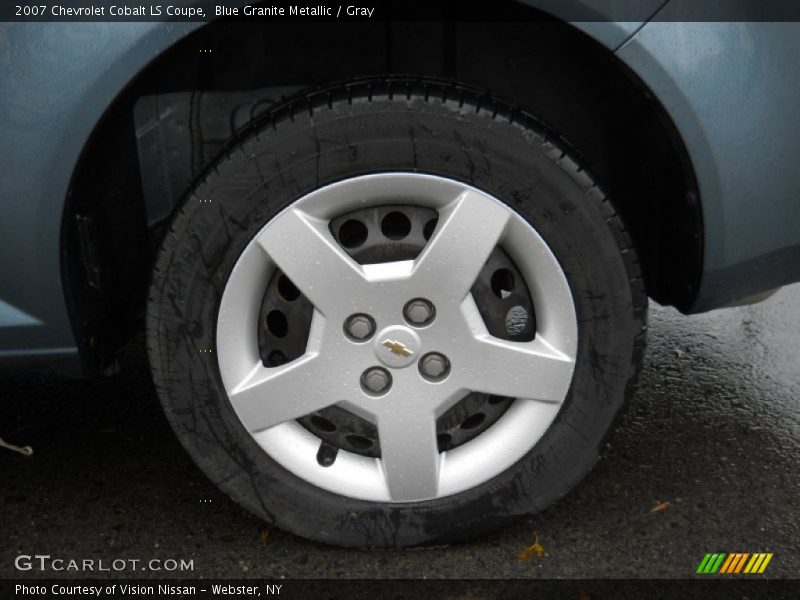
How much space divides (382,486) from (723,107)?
919 millimetres

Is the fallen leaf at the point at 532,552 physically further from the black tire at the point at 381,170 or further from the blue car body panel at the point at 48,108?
the blue car body panel at the point at 48,108

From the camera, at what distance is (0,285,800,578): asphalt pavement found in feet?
6.20

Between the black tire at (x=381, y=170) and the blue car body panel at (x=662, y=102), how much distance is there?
188 mm

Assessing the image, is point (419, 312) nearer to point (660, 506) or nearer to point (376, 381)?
point (376, 381)

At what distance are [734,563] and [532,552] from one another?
0.38 meters

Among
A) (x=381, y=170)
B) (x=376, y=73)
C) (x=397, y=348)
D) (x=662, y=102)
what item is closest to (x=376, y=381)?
(x=397, y=348)

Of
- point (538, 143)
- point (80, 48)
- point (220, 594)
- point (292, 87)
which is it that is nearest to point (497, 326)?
point (538, 143)

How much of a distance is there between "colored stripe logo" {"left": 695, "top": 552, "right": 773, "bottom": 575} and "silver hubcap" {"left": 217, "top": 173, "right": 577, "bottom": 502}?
416mm

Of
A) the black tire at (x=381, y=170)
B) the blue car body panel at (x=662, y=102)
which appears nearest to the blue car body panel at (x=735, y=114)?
the blue car body panel at (x=662, y=102)

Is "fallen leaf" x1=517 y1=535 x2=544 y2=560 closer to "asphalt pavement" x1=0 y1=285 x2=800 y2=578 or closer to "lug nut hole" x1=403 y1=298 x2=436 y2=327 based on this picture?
"asphalt pavement" x1=0 y1=285 x2=800 y2=578

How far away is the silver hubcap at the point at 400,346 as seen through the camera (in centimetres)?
171

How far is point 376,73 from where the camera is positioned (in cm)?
188

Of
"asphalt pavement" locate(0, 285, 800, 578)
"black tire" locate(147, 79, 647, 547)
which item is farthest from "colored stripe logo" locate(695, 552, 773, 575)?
"black tire" locate(147, 79, 647, 547)

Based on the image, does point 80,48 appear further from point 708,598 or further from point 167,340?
point 708,598
